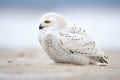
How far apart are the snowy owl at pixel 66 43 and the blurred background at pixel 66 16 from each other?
4.94 metres

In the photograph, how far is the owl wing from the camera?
7.94 metres

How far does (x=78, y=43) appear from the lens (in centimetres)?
802

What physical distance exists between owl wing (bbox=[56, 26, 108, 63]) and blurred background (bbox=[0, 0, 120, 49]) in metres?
5.00

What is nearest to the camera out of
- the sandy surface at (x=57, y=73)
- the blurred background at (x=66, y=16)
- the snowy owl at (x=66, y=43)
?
the sandy surface at (x=57, y=73)

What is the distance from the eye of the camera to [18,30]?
52.5ft

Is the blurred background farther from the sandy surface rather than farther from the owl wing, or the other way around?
the sandy surface

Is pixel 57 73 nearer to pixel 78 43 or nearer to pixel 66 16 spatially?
pixel 78 43

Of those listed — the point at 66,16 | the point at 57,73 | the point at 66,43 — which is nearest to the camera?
the point at 57,73

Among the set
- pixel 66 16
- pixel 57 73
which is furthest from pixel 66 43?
pixel 66 16


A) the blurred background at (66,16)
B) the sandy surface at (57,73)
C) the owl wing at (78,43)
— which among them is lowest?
the sandy surface at (57,73)

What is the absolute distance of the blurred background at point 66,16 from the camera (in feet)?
46.6

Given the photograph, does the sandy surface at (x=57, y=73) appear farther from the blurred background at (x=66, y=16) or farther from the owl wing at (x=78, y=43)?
the blurred background at (x=66, y=16)

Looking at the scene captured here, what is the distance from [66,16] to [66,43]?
34.7ft

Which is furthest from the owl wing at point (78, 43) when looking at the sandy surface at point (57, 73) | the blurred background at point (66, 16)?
the blurred background at point (66, 16)
